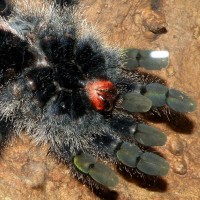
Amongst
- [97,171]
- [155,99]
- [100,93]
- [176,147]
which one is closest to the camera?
[100,93]

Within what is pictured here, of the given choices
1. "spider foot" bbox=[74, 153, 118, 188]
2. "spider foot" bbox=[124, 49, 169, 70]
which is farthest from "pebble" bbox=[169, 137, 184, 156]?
"spider foot" bbox=[74, 153, 118, 188]

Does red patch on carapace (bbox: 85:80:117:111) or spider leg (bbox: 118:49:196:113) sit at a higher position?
red patch on carapace (bbox: 85:80:117:111)

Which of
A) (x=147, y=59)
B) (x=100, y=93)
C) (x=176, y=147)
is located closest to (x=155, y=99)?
(x=147, y=59)

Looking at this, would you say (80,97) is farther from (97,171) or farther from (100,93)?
(97,171)

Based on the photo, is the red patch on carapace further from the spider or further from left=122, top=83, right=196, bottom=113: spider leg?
left=122, top=83, right=196, bottom=113: spider leg

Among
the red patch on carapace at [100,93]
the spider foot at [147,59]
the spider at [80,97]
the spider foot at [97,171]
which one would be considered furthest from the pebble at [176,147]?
the red patch on carapace at [100,93]

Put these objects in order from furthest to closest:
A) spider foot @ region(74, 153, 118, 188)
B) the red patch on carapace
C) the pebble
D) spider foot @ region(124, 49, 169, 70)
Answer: the pebble → spider foot @ region(124, 49, 169, 70) → spider foot @ region(74, 153, 118, 188) → the red patch on carapace

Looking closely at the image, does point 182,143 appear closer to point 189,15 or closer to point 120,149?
point 120,149

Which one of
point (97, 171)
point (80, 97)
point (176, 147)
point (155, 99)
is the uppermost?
point (80, 97)
